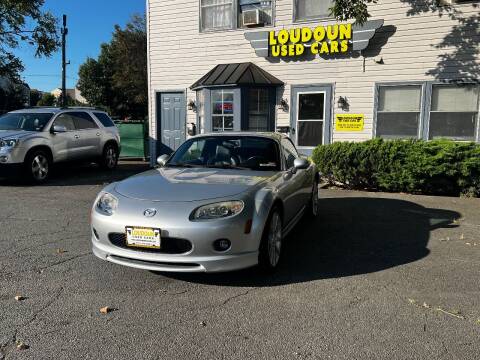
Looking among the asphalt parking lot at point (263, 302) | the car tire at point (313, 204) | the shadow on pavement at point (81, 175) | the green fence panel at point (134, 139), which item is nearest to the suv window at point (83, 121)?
the shadow on pavement at point (81, 175)

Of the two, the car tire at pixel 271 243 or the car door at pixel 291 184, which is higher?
the car door at pixel 291 184

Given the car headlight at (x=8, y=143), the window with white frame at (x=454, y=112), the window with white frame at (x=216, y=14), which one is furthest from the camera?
the window with white frame at (x=216, y=14)

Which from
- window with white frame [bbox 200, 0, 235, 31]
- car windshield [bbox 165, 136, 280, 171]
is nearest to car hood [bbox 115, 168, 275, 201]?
car windshield [bbox 165, 136, 280, 171]

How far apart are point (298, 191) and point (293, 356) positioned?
288cm

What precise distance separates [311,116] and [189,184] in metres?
7.73

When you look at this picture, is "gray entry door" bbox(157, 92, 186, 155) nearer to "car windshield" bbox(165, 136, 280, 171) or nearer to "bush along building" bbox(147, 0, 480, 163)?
"bush along building" bbox(147, 0, 480, 163)

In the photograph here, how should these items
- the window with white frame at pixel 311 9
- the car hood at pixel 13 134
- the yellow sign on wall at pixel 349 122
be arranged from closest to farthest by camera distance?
the car hood at pixel 13 134
the yellow sign on wall at pixel 349 122
the window with white frame at pixel 311 9

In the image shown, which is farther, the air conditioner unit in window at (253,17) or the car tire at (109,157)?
the car tire at (109,157)

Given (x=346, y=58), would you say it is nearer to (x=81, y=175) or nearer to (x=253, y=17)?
(x=253, y=17)

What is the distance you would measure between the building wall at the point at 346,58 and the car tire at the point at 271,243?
713cm

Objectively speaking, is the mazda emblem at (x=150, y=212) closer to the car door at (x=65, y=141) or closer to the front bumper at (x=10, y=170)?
the front bumper at (x=10, y=170)

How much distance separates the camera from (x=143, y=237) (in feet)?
12.5

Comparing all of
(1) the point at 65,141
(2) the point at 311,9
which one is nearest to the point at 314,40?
(2) the point at 311,9

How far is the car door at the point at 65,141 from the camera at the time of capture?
10680 millimetres
